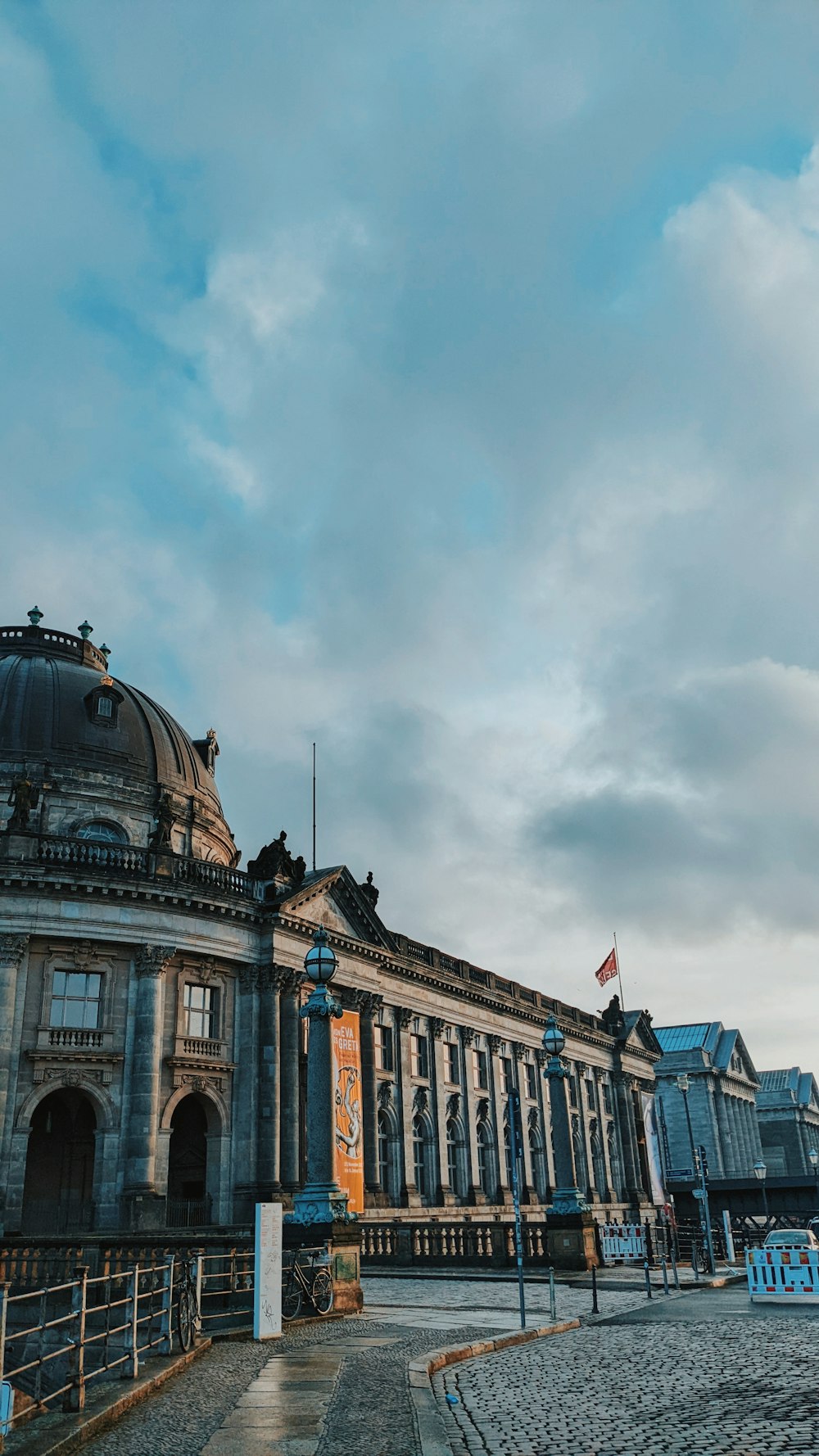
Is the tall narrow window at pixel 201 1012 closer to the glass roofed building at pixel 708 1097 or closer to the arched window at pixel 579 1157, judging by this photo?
the arched window at pixel 579 1157

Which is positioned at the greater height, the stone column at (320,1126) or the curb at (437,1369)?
the stone column at (320,1126)

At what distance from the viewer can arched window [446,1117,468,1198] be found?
59562mm

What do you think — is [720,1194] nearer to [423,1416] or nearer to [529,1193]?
[529,1193]

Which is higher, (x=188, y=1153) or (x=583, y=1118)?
(x=583, y=1118)

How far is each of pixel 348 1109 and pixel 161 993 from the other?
8.99m

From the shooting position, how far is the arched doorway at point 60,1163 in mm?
39469

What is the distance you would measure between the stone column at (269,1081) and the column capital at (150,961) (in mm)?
4967

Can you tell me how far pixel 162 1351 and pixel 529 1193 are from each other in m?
57.5

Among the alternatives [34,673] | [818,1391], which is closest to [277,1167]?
[34,673]

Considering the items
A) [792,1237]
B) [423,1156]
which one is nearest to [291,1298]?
[792,1237]

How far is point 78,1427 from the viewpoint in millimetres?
9781

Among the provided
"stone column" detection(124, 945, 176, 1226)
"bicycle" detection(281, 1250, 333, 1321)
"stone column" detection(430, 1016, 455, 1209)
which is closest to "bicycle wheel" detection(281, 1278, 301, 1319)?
"bicycle" detection(281, 1250, 333, 1321)

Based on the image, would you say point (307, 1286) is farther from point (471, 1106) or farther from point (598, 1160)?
point (598, 1160)

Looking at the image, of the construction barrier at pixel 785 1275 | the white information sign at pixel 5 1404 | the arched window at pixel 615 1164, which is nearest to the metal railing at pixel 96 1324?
the white information sign at pixel 5 1404
